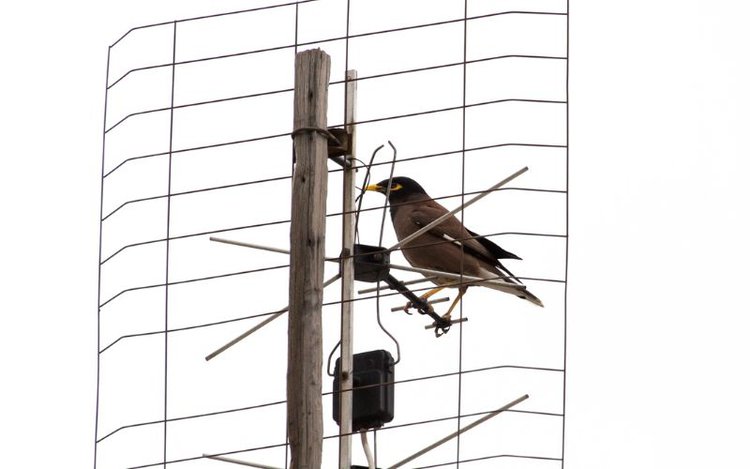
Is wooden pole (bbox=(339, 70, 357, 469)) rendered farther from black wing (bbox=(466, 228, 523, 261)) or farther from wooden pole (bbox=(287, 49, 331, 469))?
black wing (bbox=(466, 228, 523, 261))

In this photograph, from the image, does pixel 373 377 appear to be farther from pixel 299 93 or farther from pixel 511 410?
pixel 299 93

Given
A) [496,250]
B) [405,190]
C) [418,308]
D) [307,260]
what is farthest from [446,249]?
[307,260]

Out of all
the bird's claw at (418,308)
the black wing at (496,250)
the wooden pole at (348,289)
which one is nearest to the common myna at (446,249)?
the black wing at (496,250)

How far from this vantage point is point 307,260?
681cm

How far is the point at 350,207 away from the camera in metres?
7.94

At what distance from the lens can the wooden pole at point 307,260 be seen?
6516 mm

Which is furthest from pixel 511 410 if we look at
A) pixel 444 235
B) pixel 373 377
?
pixel 444 235

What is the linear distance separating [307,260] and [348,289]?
876 mm

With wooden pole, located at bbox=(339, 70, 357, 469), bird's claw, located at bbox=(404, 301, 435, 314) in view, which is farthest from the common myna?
wooden pole, located at bbox=(339, 70, 357, 469)

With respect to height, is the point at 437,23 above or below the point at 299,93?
above

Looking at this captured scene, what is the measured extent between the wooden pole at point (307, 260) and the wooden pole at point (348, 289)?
75cm

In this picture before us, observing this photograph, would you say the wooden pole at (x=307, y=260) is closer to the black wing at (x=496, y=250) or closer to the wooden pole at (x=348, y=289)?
the wooden pole at (x=348, y=289)

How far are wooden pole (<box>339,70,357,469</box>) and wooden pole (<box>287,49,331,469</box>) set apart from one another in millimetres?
748

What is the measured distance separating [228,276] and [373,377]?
3.11 feet
